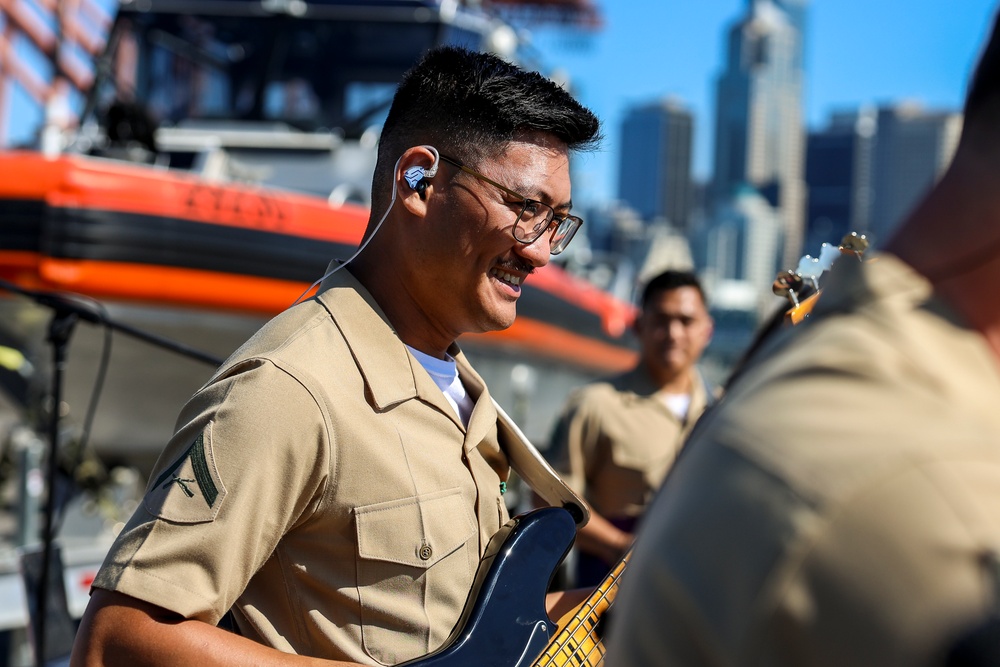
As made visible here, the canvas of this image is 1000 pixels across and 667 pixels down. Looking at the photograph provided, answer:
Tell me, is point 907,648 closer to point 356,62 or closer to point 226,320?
point 226,320

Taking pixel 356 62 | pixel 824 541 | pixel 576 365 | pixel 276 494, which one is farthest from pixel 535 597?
pixel 576 365

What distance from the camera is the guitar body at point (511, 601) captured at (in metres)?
1.29

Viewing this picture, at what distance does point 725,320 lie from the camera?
169 ft

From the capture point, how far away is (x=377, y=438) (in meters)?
1.30

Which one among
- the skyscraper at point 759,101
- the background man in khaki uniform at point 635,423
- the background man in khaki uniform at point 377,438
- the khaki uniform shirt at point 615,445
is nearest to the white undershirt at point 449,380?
the background man in khaki uniform at point 377,438

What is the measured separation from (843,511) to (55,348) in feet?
7.32

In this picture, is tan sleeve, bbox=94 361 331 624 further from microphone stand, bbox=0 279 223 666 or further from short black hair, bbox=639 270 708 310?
short black hair, bbox=639 270 708 310

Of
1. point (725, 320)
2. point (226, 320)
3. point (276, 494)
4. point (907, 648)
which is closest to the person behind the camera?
point (907, 648)

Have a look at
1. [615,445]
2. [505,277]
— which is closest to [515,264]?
[505,277]

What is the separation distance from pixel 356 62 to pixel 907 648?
6.42 metres

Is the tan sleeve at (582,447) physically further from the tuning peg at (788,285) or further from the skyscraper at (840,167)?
the skyscraper at (840,167)

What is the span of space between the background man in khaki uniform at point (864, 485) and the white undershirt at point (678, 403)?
290 centimetres

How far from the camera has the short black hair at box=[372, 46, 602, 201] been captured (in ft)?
4.97

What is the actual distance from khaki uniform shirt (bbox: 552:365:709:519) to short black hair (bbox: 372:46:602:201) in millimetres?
1816
